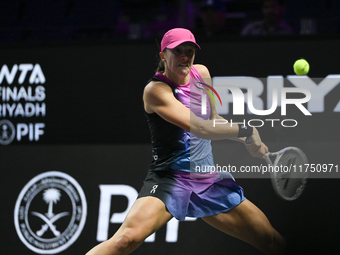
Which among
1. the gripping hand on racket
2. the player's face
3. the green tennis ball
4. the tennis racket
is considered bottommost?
the tennis racket

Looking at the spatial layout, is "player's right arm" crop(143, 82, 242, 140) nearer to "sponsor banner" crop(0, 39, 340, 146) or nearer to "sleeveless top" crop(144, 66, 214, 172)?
"sleeveless top" crop(144, 66, 214, 172)

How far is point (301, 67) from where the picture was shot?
3789 mm

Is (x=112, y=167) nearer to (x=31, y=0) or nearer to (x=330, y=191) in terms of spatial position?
(x=330, y=191)

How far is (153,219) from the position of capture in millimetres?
2672

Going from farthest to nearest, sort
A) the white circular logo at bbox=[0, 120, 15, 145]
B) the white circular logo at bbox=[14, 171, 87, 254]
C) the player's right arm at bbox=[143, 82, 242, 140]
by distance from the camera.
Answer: the white circular logo at bbox=[0, 120, 15, 145] → the white circular logo at bbox=[14, 171, 87, 254] → the player's right arm at bbox=[143, 82, 242, 140]

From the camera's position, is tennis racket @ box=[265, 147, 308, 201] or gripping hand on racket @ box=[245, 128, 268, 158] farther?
tennis racket @ box=[265, 147, 308, 201]

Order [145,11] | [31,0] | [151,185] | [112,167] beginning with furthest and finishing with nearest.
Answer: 1. [31,0]
2. [145,11]
3. [112,167]
4. [151,185]

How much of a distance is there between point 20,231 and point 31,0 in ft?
11.2

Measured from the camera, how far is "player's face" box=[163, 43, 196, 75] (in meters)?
2.83

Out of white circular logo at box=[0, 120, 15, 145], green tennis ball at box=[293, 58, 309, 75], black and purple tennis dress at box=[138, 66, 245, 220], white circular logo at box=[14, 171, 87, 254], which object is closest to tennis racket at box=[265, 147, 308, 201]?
black and purple tennis dress at box=[138, 66, 245, 220]

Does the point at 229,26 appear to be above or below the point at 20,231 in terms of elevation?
above

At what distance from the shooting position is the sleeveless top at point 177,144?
2.90 m

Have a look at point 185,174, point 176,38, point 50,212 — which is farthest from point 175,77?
point 50,212

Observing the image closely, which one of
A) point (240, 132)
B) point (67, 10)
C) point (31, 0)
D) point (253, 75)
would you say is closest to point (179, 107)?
point (240, 132)
